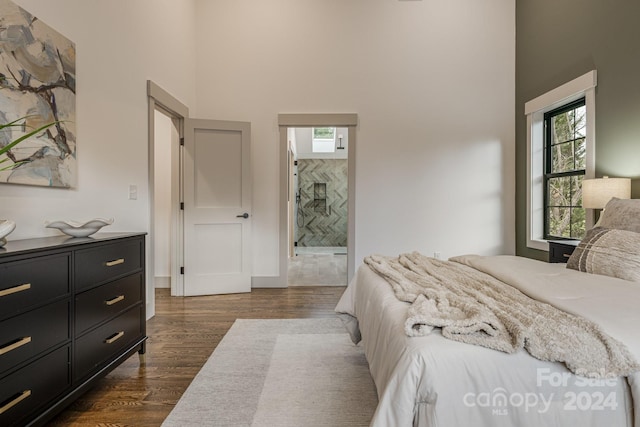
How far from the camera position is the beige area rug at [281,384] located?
1.62 metres

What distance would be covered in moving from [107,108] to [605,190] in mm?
4066

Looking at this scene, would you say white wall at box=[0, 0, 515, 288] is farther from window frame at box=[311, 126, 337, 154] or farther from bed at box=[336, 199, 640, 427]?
window frame at box=[311, 126, 337, 154]

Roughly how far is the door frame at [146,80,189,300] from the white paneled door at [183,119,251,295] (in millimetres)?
117

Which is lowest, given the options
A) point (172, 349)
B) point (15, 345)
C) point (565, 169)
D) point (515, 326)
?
point (172, 349)

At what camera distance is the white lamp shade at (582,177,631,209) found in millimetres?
2672

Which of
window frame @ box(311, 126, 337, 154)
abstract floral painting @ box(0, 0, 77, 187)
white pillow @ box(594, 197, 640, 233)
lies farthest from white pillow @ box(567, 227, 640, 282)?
window frame @ box(311, 126, 337, 154)

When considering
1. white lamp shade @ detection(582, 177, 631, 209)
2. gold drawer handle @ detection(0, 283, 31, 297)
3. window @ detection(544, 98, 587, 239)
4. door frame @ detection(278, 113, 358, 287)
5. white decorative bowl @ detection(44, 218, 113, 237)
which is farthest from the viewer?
door frame @ detection(278, 113, 358, 287)

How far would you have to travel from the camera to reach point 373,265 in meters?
2.07

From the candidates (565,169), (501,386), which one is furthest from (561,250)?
(501,386)

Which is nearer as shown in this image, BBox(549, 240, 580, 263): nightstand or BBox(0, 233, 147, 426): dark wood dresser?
BBox(0, 233, 147, 426): dark wood dresser

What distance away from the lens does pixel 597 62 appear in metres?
3.12

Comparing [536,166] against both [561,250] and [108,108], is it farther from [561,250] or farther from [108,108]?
[108,108]

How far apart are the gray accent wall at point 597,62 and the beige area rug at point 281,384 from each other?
9.37ft

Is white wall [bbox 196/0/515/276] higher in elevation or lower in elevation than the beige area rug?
higher
